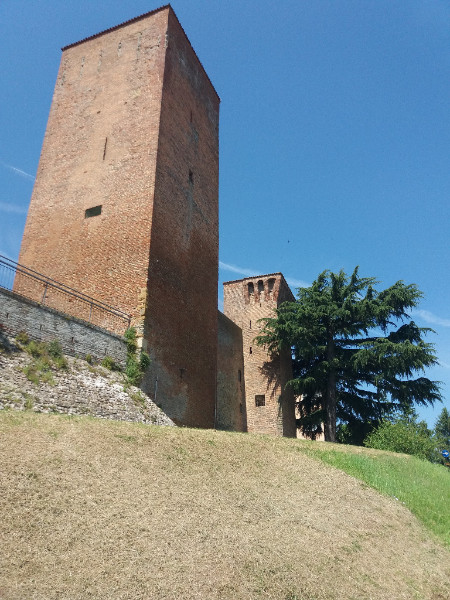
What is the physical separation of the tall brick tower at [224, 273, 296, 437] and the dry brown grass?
43.4ft

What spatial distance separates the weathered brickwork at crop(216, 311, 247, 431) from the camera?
67.6 ft

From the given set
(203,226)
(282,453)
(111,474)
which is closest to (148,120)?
(203,226)

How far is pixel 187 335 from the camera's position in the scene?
15789 millimetres

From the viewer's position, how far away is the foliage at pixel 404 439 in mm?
18281

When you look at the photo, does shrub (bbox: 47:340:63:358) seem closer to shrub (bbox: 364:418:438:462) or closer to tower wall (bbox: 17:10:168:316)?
tower wall (bbox: 17:10:168:316)

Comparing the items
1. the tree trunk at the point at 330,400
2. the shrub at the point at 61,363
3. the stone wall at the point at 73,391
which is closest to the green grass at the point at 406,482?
the stone wall at the point at 73,391

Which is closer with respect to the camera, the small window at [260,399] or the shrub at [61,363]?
the shrub at [61,363]

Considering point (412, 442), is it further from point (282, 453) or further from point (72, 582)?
point (72, 582)

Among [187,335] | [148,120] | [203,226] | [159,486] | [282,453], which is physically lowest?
[159,486]

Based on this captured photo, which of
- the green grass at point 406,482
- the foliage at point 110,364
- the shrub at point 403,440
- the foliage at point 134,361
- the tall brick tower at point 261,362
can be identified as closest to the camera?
the green grass at point 406,482

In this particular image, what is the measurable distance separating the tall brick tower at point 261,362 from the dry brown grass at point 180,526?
43.4 feet

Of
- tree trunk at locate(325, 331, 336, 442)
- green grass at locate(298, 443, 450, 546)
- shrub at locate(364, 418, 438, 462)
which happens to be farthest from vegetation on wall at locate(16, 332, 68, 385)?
tree trunk at locate(325, 331, 336, 442)

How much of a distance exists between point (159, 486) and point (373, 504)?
13.8 feet

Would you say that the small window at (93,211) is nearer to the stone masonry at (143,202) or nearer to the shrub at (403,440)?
the stone masonry at (143,202)
